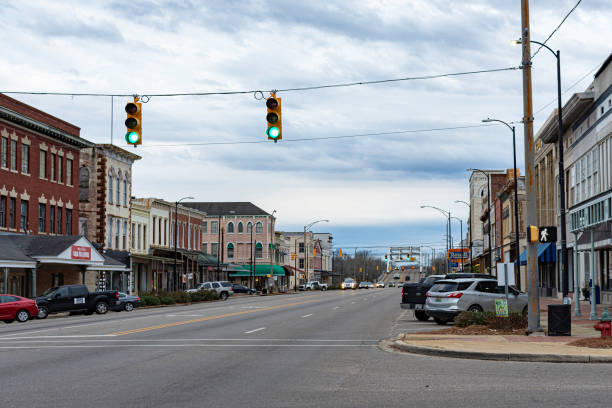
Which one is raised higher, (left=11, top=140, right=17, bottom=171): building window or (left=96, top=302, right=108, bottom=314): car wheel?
(left=11, top=140, right=17, bottom=171): building window

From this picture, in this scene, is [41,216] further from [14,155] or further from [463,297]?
[463,297]

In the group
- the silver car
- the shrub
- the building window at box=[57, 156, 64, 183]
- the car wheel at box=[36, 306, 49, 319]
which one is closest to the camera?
the silver car

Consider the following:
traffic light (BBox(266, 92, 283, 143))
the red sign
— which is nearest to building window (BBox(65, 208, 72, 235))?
the red sign

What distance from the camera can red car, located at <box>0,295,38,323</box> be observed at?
34.9 m

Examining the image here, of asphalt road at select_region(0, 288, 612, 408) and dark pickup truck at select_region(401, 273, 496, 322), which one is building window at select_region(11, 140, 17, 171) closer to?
dark pickup truck at select_region(401, 273, 496, 322)

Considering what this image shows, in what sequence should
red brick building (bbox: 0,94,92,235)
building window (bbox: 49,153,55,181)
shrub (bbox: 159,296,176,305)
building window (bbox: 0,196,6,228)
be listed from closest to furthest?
building window (bbox: 0,196,6,228) → red brick building (bbox: 0,94,92,235) → building window (bbox: 49,153,55,181) → shrub (bbox: 159,296,176,305)

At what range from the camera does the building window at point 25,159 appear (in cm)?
4908

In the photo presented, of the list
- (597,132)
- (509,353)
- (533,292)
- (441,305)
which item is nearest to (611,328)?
(533,292)

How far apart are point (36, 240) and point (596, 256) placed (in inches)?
1285

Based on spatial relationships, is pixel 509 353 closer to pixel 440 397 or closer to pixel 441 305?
pixel 440 397

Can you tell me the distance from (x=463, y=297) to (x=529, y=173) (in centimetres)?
730

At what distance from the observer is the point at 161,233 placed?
7794 centimetres

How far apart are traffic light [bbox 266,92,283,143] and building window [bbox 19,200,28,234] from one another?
32.7 meters

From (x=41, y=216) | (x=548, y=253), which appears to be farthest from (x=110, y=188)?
(x=548, y=253)
